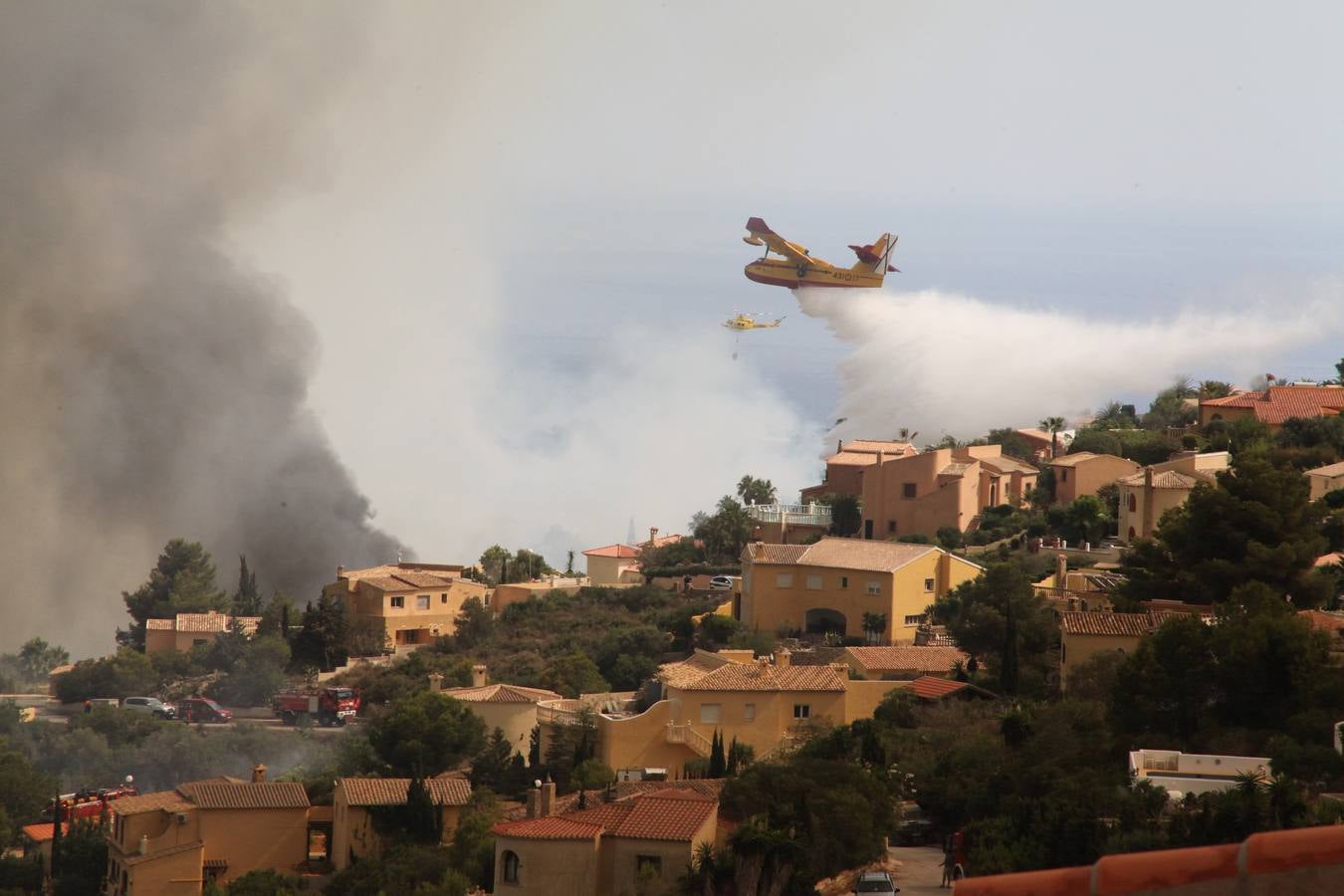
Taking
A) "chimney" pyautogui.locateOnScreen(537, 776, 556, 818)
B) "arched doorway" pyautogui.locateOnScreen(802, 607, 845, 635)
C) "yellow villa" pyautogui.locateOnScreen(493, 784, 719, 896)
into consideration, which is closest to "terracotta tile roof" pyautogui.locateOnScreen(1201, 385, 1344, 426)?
"arched doorway" pyautogui.locateOnScreen(802, 607, 845, 635)

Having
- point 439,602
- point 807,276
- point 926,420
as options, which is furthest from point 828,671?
point 807,276

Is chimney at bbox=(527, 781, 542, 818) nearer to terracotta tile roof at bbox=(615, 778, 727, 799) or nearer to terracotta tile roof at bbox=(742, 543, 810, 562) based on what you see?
terracotta tile roof at bbox=(615, 778, 727, 799)

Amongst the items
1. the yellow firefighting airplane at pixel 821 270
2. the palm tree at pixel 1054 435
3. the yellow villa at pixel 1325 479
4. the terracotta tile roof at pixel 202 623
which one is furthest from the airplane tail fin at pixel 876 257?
the yellow villa at pixel 1325 479

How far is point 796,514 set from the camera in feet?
174

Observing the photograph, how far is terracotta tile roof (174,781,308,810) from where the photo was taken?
30.0 m

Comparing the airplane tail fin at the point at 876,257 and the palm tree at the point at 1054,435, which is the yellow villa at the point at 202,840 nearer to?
the palm tree at the point at 1054,435

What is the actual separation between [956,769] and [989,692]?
6.74m

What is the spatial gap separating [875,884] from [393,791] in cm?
1245

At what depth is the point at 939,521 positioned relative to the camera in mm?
50906

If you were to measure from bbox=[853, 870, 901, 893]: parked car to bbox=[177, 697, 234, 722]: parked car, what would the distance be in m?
31.1

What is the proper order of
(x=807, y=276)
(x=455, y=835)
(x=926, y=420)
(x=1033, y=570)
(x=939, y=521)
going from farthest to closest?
(x=807, y=276) < (x=926, y=420) < (x=939, y=521) < (x=1033, y=570) < (x=455, y=835)

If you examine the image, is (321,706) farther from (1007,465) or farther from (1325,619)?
(1325,619)

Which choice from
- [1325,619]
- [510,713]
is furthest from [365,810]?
[1325,619]

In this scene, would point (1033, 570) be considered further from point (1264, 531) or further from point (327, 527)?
point (327, 527)
